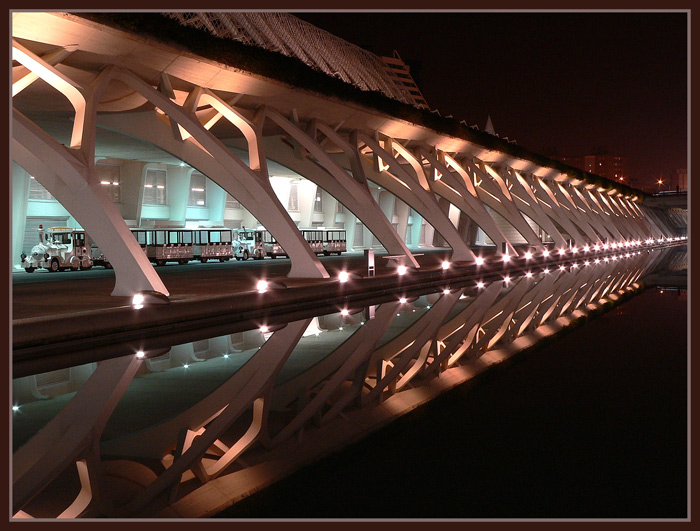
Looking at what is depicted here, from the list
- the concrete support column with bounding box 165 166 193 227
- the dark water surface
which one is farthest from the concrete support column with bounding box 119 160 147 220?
the dark water surface

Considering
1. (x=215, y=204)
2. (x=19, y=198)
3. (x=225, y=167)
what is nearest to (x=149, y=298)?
(x=225, y=167)

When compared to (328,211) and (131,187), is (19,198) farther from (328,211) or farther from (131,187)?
(328,211)

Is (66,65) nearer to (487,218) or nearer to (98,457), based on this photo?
(98,457)

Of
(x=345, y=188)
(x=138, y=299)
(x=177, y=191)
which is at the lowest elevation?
(x=138, y=299)

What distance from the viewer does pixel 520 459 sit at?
192 inches

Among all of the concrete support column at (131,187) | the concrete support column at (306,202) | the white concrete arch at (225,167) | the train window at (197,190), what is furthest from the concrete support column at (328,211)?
the white concrete arch at (225,167)

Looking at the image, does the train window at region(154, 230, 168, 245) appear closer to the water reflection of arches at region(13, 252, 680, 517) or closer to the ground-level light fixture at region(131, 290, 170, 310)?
the ground-level light fixture at region(131, 290, 170, 310)

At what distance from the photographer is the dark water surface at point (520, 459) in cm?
A: 402

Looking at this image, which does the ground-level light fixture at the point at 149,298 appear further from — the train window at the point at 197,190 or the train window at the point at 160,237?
the train window at the point at 197,190

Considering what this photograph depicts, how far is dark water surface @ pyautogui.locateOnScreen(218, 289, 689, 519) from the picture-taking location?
402 centimetres

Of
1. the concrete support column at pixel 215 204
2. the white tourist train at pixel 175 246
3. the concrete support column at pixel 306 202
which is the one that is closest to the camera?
the white tourist train at pixel 175 246

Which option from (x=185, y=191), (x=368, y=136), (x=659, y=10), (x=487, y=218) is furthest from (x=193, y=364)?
(x=185, y=191)

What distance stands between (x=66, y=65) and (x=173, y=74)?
2.50 metres

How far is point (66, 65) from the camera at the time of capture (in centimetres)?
1730
